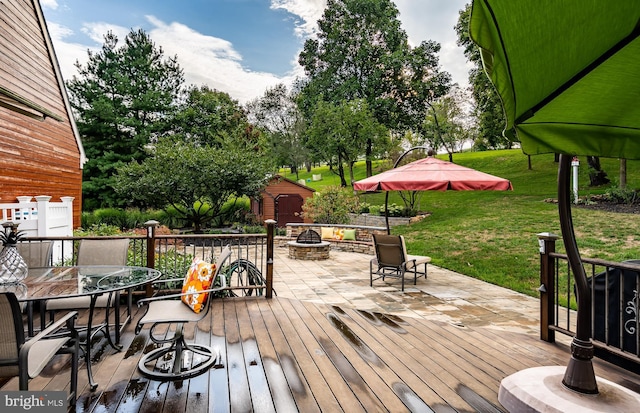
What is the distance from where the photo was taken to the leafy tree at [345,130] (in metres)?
19.2

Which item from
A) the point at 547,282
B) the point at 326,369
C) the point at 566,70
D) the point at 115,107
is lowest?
the point at 326,369

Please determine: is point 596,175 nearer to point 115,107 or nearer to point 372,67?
point 372,67

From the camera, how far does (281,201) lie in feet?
56.6

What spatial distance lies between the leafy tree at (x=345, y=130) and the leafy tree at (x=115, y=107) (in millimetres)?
9852

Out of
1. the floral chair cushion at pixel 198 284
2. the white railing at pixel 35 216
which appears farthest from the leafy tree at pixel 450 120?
the floral chair cushion at pixel 198 284

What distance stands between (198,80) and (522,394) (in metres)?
28.6

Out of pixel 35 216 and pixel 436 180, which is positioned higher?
pixel 436 180

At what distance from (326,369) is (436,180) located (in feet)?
12.4

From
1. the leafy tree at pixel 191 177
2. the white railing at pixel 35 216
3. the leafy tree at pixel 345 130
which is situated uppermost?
the leafy tree at pixel 345 130

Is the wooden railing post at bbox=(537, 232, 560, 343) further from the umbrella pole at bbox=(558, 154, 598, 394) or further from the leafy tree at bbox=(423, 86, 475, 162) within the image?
the leafy tree at bbox=(423, 86, 475, 162)

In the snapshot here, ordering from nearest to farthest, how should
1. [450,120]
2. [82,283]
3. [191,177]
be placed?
[82,283] → [191,177] → [450,120]

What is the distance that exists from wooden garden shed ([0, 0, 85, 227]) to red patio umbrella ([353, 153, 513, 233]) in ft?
21.2

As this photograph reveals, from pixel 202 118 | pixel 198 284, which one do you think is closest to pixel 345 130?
pixel 202 118

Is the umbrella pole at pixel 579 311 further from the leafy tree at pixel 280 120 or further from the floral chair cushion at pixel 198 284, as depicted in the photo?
the leafy tree at pixel 280 120
